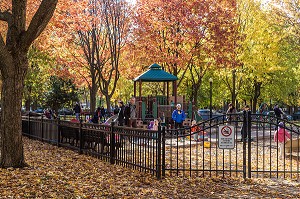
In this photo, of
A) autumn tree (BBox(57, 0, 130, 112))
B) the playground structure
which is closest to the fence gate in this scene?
the playground structure

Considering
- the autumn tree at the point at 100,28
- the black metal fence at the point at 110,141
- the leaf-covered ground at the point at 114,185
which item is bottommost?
the leaf-covered ground at the point at 114,185

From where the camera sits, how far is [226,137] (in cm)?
964

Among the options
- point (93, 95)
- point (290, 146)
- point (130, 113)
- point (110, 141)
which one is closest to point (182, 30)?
point (93, 95)

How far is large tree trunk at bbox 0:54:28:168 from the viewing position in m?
9.49

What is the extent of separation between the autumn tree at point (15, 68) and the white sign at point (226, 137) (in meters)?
4.79

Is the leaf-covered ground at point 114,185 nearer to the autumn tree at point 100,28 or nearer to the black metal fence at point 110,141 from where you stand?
the black metal fence at point 110,141

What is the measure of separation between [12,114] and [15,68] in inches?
42.7

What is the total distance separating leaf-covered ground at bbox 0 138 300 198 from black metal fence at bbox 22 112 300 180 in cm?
41

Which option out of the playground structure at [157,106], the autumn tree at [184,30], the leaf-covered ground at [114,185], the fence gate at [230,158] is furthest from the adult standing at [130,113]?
the leaf-covered ground at [114,185]

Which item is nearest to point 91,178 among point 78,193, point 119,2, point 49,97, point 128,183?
point 128,183

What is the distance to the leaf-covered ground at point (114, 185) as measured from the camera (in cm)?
736

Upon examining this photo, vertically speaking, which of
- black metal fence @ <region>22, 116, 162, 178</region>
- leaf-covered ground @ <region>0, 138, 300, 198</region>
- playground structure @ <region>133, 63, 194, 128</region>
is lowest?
leaf-covered ground @ <region>0, 138, 300, 198</region>

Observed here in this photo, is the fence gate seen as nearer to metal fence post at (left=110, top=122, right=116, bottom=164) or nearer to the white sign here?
the white sign

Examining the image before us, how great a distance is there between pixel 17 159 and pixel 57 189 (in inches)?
101
